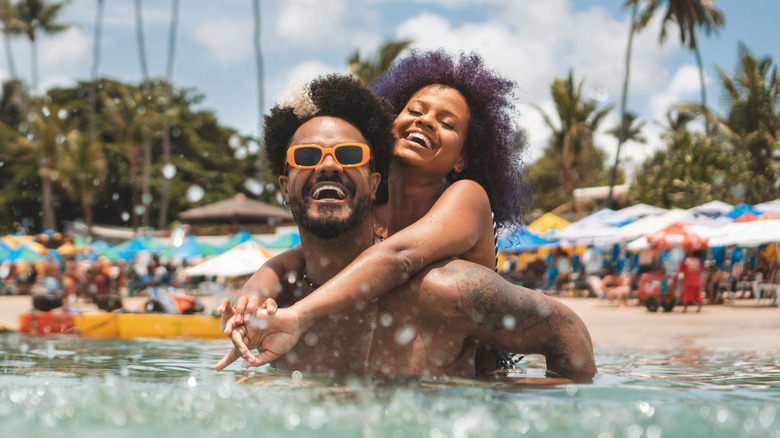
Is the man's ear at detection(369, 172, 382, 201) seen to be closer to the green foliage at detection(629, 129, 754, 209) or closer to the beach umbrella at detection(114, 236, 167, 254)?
the beach umbrella at detection(114, 236, 167, 254)

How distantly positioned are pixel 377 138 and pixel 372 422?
159cm

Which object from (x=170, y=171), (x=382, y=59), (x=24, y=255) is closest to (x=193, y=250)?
(x=24, y=255)

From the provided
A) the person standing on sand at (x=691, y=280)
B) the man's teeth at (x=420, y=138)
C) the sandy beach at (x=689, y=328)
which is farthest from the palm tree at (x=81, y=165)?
the man's teeth at (x=420, y=138)

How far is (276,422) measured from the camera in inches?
87.5

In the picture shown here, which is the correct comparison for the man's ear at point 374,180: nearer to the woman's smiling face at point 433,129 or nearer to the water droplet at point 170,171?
the woman's smiling face at point 433,129

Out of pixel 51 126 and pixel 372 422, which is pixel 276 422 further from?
pixel 51 126

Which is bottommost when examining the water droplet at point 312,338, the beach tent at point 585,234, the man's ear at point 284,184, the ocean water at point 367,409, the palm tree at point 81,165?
the ocean water at point 367,409

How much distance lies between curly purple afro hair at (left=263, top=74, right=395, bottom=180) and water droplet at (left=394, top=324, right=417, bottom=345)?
2.32ft

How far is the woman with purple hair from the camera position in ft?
10.0

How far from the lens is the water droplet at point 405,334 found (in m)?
3.29

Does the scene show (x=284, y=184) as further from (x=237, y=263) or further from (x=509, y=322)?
(x=237, y=263)

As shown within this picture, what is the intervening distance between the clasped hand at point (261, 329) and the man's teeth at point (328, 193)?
507 millimetres

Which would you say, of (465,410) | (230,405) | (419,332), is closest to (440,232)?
(419,332)

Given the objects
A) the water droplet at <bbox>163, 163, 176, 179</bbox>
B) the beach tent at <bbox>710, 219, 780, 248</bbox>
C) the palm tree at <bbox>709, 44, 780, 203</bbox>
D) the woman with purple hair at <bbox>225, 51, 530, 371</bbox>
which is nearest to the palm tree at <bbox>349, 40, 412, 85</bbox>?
the palm tree at <bbox>709, 44, 780, 203</bbox>
